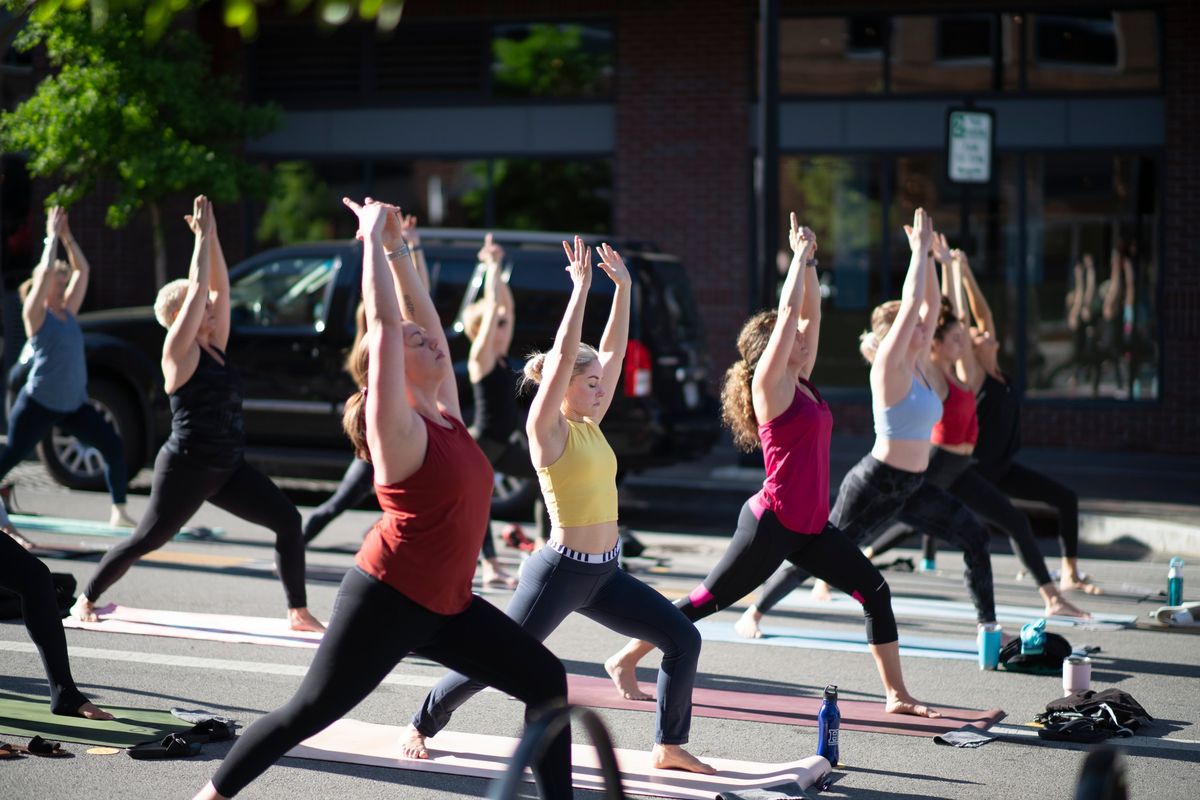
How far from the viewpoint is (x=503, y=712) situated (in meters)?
6.97

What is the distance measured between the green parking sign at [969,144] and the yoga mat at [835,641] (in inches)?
255

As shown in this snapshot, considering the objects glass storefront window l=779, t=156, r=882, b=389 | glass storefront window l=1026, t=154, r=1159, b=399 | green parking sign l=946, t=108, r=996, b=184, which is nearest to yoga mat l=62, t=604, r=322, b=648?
green parking sign l=946, t=108, r=996, b=184

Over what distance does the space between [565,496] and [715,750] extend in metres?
1.44

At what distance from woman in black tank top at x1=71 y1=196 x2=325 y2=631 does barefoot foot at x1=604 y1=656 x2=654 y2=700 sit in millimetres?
1956

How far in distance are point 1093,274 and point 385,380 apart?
1366cm

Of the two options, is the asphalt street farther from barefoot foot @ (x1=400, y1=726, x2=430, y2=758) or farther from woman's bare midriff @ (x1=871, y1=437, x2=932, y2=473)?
woman's bare midriff @ (x1=871, y1=437, x2=932, y2=473)

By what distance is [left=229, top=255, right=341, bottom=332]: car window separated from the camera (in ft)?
42.4

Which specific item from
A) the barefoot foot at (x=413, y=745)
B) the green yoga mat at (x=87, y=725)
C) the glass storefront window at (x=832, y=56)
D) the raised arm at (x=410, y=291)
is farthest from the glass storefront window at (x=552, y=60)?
the raised arm at (x=410, y=291)

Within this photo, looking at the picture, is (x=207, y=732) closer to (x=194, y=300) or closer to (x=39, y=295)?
(x=194, y=300)

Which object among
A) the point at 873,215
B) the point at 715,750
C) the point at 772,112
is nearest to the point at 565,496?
the point at 715,750

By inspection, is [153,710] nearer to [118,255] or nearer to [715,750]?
[715,750]

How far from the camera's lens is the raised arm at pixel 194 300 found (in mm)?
7285

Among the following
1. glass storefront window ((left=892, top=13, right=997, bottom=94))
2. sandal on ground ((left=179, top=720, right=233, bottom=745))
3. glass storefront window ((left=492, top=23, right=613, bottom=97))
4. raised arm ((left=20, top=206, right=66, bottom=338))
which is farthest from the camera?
glass storefront window ((left=492, top=23, right=613, bottom=97))

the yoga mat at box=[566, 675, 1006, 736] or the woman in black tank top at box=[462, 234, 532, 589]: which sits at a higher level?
the woman in black tank top at box=[462, 234, 532, 589]
